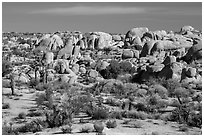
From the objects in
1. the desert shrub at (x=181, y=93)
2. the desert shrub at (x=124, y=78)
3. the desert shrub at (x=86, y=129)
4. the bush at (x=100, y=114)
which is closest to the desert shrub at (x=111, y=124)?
the desert shrub at (x=86, y=129)

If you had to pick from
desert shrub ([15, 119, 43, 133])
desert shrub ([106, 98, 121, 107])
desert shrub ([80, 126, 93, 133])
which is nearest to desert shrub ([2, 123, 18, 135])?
desert shrub ([15, 119, 43, 133])

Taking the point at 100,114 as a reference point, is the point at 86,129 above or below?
below

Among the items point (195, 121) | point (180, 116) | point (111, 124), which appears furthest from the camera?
point (180, 116)

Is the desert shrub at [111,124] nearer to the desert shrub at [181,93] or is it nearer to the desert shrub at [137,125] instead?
the desert shrub at [137,125]

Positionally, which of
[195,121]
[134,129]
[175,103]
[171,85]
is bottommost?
[134,129]

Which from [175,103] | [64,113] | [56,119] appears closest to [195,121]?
[175,103]

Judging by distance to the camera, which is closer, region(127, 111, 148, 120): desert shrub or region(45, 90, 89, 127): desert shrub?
region(45, 90, 89, 127): desert shrub

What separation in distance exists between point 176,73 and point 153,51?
624 inches

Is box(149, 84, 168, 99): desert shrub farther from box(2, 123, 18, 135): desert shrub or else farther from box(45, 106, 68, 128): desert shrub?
box(2, 123, 18, 135): desert shrub

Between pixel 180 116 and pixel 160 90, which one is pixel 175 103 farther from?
pixel 160 90

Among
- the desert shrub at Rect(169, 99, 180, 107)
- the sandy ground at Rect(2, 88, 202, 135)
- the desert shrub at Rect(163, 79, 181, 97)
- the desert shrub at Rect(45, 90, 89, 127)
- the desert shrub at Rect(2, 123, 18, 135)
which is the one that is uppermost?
the desert shrub at Rect(163, 79, 181, 97)

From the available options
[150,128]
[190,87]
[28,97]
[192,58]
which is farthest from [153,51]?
[150,128]

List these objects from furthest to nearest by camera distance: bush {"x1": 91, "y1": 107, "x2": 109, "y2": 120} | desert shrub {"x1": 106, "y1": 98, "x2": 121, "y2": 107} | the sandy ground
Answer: desert shrub {"x1": 106, "y1": 98, "x2": 121, "y2": 107}, bush {"x1": 91, "y1": 107, "x2": 109, "y2": 120}, the sandy ground

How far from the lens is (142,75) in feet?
81.4
